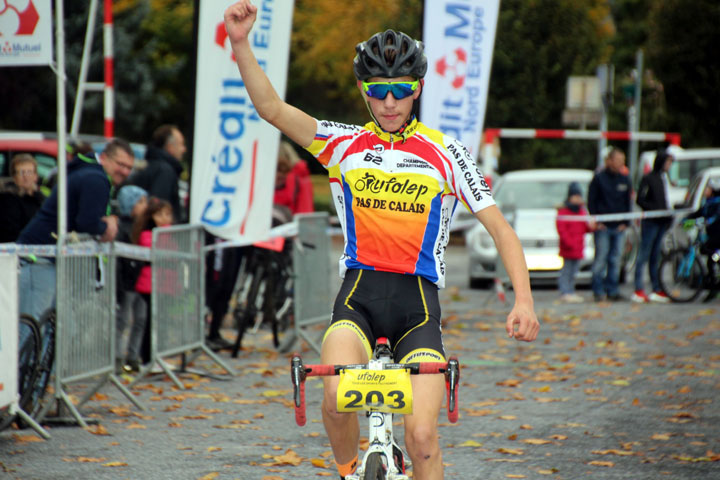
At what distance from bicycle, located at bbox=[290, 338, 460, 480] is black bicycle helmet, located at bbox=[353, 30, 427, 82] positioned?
1.12 m

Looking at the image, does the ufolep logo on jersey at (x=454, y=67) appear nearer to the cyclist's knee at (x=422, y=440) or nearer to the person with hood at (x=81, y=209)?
the person with hood at (x=81, y=209)

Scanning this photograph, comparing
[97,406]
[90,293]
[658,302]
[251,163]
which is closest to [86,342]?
[90,293]

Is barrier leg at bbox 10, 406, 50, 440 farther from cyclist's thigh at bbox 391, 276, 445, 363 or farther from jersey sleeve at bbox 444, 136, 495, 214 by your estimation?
jersey sleeve at bbox 444, 136, 495, 214

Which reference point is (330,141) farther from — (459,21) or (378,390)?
(459,21)

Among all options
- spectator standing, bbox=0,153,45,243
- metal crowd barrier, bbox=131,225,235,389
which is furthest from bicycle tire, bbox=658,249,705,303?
spectator standing, bbox=0,153,45,243

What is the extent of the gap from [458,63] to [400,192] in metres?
8.76

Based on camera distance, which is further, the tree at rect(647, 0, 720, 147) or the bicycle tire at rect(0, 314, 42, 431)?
the tree at rect(647, 0, 720, 147)

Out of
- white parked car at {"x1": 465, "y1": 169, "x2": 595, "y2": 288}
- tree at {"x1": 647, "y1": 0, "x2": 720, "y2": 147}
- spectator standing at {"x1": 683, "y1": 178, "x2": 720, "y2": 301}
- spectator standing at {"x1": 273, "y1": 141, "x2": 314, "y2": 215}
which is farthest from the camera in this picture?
tree at {"x1": 647, "y1": 0, "x2": 720, "y2": 147}

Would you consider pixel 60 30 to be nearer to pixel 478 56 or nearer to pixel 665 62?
pixel 478 56

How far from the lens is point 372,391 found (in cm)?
409

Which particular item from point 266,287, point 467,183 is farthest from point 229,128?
point 467,183

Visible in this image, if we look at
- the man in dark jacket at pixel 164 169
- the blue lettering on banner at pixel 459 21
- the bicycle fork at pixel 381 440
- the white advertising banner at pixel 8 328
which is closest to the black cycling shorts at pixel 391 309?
the bicycle fork at pixel 381 440

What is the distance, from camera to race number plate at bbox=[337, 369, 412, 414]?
4.09 metres

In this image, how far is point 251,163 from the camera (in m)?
10.3
